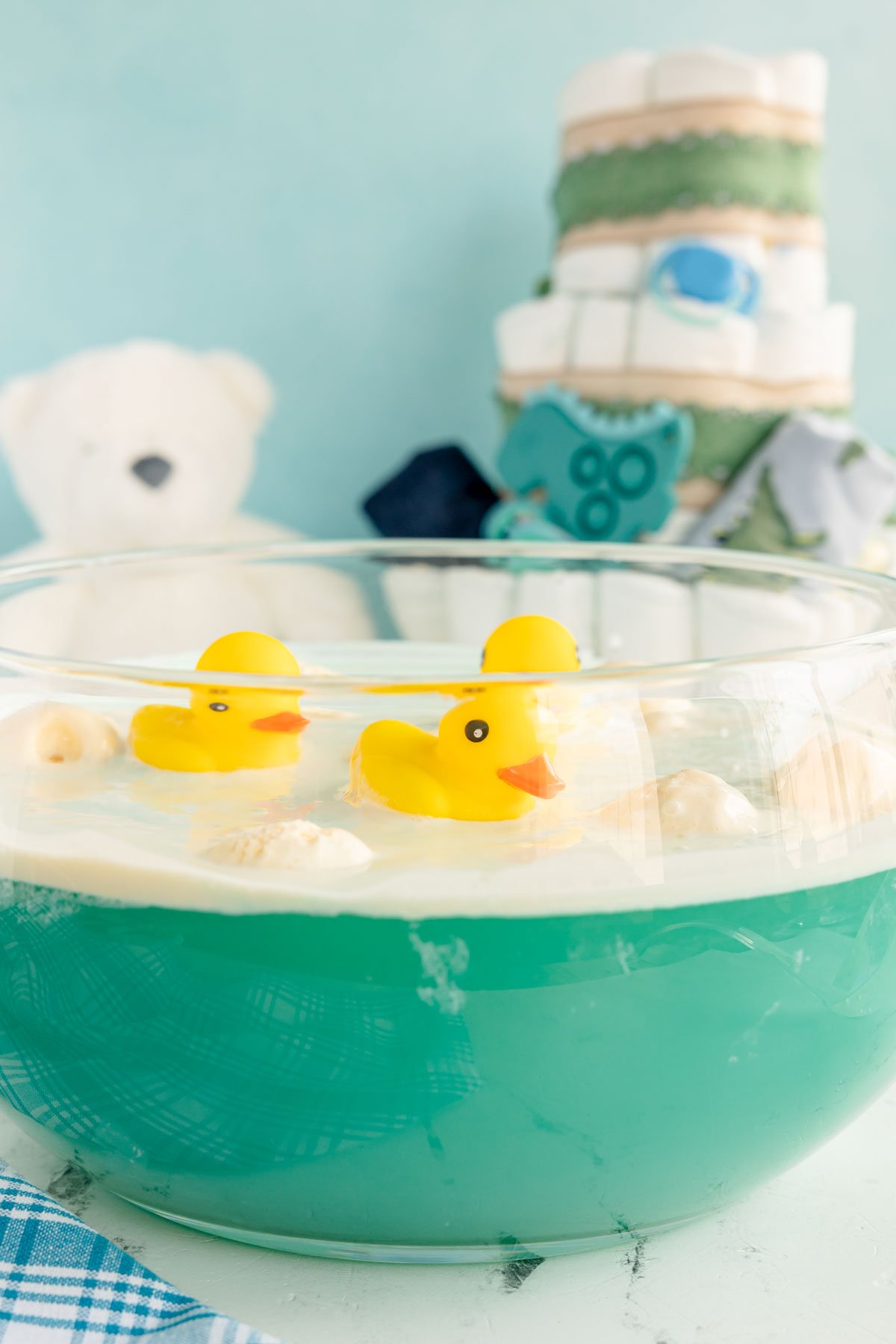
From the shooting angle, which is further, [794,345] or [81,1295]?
[794,345]

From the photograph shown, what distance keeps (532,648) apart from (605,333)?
1.08 m

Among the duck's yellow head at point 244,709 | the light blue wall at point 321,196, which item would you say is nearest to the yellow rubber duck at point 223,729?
the duck's yellow head at point 244,709

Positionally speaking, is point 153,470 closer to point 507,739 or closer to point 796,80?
point 796,80

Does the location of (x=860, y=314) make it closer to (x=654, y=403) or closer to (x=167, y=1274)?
(x=654, y=403)

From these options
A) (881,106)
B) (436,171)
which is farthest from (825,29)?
(436,171)

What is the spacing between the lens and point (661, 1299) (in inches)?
14.8

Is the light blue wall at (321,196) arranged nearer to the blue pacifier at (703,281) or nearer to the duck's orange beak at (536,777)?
the blue pacifier at (703,281)

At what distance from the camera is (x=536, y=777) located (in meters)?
0.36

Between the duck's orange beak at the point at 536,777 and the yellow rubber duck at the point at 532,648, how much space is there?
13 cm

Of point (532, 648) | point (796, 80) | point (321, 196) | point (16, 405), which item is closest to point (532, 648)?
point (532, 648)

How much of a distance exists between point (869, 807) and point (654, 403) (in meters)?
1.13

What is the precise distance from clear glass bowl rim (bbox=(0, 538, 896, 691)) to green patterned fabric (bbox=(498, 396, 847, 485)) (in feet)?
2.76

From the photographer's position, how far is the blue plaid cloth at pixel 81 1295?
1.11ft

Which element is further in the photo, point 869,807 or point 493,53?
point 493,53
